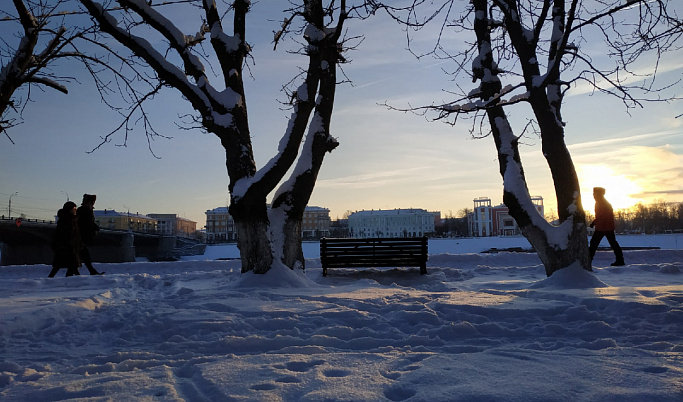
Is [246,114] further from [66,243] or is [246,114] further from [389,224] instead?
[389,224]

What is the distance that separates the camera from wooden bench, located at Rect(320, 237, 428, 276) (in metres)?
9.26

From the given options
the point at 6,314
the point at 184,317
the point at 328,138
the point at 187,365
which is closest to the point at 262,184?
the point at 328,138

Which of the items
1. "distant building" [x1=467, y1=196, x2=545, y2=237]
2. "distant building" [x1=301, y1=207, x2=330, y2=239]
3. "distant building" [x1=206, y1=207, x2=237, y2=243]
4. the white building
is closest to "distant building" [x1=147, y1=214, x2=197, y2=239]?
"distant building" [x1=206, y1=207, x2=237, y2=243]

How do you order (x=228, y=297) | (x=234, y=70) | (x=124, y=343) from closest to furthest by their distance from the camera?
(x=124, y=343)
(x=228, y=297)
(x=234, y=70)

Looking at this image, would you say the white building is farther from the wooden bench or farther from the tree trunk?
Answer: the tree trunk

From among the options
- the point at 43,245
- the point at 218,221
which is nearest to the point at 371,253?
the point at 43,245

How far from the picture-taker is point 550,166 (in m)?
7.37

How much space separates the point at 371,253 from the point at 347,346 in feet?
19.3

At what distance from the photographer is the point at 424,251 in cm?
922

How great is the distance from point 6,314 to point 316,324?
2.90 meters

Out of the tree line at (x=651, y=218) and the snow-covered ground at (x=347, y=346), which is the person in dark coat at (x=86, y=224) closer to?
the snow-covered ground at (x=347, y=346)

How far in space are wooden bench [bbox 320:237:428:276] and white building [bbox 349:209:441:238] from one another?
106 meters

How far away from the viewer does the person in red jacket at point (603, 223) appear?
31.5 feet

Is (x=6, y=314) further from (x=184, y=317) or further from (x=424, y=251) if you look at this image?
(x=424, y=251)
